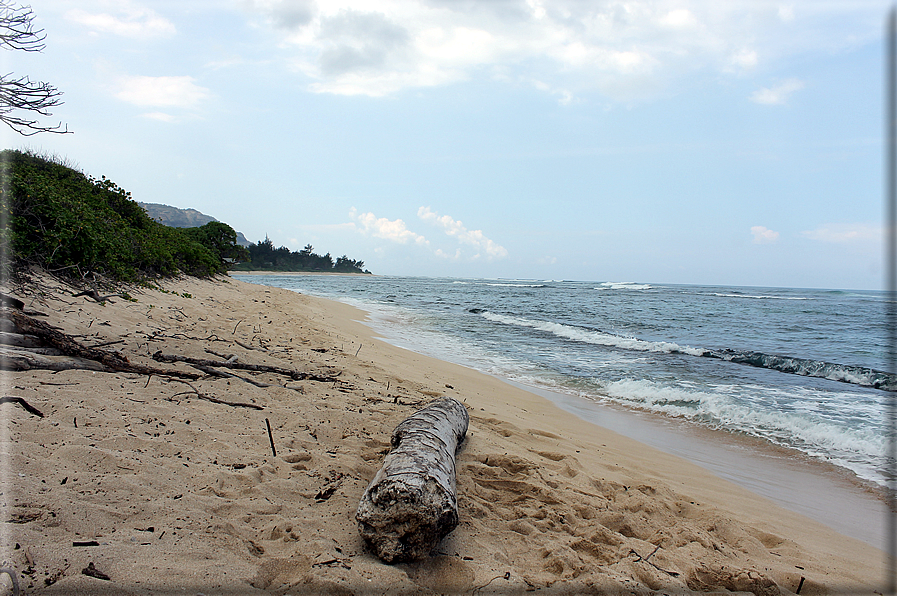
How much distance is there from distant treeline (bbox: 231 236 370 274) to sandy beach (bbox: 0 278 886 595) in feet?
218

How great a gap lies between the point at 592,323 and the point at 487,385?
41.0 ft

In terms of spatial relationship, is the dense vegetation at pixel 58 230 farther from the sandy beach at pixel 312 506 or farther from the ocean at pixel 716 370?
the ocean at pixel 716 370

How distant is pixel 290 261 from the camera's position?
84312 mm

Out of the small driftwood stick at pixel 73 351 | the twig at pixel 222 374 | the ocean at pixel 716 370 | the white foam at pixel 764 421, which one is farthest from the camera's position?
the ocean at pixel 716 370

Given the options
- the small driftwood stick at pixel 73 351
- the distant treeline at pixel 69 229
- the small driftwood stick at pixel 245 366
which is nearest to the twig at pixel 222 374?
the small driftwood stick at pixel 245 366

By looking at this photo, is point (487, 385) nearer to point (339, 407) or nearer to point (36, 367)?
point (339, 407)

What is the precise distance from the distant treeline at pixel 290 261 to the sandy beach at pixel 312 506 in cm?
6639

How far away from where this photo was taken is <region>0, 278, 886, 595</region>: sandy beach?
2012 millimetres

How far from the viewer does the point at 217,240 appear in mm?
24000

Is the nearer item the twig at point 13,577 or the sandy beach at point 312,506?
the twig at point 13,577

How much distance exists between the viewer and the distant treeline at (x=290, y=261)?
244 ft

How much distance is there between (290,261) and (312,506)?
8768cm

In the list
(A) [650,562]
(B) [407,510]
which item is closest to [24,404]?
A: (B) [407,510]

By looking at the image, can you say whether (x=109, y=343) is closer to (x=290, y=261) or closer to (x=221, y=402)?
(x=221, y=402)
